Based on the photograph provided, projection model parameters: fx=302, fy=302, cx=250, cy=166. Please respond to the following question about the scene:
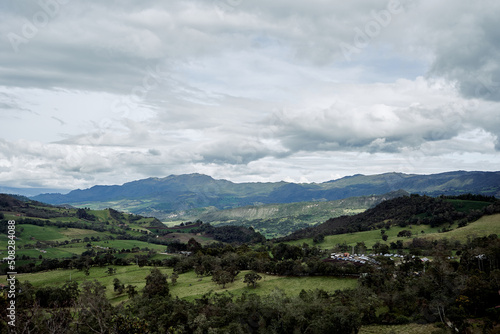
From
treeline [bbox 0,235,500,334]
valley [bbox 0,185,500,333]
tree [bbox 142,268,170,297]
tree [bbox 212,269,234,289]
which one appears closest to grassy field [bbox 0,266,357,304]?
valley [bbox 0,185,500,333]

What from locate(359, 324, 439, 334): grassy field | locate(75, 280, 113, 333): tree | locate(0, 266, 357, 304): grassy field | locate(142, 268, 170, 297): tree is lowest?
locate(0, 266, 357, 304): grassy field

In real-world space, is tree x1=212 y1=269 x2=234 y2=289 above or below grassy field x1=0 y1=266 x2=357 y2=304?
above

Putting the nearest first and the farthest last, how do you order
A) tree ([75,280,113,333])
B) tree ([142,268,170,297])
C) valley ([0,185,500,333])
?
tree ([75,280,113,333]) < valley ([0,185,500,333]) < tree ([142,268,170,297])

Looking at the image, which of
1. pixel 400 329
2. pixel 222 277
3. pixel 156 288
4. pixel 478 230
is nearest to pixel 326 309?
pixel 400 329

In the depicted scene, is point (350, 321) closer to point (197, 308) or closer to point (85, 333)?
point (197, 308)

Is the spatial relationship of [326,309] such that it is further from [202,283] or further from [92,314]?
[202,283]

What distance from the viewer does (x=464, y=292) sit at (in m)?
66.8

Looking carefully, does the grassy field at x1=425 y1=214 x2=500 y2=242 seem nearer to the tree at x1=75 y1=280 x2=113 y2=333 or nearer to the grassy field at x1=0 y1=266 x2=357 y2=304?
the grassy field at x1=0 y1=266 x2=357 y2=304

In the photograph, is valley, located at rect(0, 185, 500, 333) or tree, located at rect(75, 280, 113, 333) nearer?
tree, located at rect(75, 280, 113, 333)

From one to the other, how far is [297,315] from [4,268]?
159788 millimetres

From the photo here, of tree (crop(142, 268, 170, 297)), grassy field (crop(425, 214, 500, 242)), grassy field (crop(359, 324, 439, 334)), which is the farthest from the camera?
grassy field (crop(425, 214, 500, 242))

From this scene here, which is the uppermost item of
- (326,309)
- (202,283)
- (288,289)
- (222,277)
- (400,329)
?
(326,309)

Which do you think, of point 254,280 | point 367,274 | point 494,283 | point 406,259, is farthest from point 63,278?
point 494,283

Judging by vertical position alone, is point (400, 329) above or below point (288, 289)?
above
